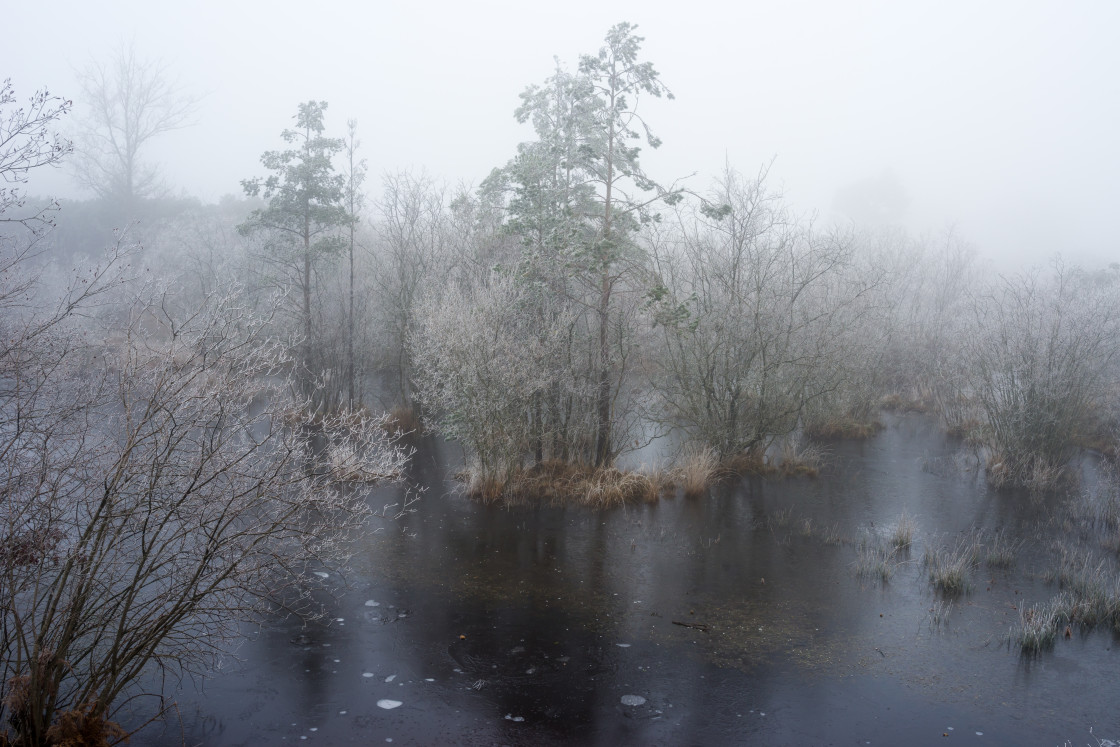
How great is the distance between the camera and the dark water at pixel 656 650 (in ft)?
20.3

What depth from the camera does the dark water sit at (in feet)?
20.3

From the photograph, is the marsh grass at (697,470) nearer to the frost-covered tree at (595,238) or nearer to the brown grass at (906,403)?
the frost-covered tree at (595,238)

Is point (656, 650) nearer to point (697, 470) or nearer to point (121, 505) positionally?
point (121, 505)

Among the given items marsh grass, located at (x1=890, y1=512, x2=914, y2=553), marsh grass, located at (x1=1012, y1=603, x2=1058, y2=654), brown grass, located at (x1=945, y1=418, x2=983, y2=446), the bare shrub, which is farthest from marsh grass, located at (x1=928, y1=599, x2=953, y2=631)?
brown grass, located at (x1=945, y1=418, x2=983, y2=446)

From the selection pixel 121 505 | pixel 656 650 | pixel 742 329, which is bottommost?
pixel 656 650

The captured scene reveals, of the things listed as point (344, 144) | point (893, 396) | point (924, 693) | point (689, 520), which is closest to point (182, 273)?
point (344, 144)

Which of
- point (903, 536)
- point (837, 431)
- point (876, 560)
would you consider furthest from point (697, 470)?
point (837, 431)

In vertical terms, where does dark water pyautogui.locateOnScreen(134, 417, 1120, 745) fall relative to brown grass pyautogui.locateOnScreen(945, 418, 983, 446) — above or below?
below

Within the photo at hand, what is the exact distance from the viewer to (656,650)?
7551 millimetres

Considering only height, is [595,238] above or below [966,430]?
above

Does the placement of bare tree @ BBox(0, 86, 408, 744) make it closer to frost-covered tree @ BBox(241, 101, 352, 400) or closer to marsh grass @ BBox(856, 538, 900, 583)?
marsh grass @ BBox(856, 538, 900, 583)

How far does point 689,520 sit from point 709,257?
224 inches

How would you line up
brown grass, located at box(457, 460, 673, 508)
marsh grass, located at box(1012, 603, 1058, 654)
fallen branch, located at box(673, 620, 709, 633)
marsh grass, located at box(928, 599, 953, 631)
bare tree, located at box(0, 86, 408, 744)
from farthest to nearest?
brown grass, located at box(457, 460, 673, 508), marsh grass, located at box(928, 599, 953, 631), fallen branch, located at box(673, 620, 709, 633), marsh grass, located at box(1012, 603, 1058, 654), bare tree, located at box(0, 86, 408, 744)

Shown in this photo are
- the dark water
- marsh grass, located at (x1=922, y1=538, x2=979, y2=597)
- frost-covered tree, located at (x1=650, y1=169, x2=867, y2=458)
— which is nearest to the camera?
the dark water
